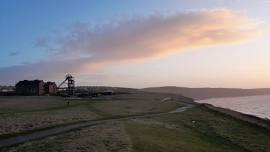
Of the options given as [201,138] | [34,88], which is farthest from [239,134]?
[34,88]

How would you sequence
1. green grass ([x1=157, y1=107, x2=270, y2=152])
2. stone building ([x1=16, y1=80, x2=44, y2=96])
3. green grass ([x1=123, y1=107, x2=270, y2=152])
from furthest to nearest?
1. stone building ([x1=16, y1=80, x2=44, y2=96])
2. green grass ([x1=157, y1=107, x2=270, y2=152])
3. green grass ([x1=123, y1=107, x2=270, y2=152])

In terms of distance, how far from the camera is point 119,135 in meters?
31.0

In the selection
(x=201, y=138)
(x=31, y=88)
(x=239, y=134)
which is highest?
(x=31, y=88)

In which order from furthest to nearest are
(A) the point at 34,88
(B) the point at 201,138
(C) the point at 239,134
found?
(A) the point at 34,88
(C) the point at 239,134
(B) the point at 201,138

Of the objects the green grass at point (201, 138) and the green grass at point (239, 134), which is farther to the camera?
the green grass at point (239, 134)

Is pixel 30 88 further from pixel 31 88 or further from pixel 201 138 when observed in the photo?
pixel 201 138

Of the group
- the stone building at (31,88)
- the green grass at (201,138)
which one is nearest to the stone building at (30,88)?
the stone building at (31,88)

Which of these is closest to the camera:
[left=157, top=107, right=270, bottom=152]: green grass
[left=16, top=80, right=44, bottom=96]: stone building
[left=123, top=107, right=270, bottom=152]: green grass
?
[left=123, top=107, right=270, bottom=152]: green grass

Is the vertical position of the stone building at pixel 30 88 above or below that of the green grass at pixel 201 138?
above

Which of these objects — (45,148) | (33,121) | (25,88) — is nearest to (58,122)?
(33,121)

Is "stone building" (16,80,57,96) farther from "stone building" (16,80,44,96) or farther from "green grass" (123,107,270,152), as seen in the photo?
"green grass" (123,107,270,152)

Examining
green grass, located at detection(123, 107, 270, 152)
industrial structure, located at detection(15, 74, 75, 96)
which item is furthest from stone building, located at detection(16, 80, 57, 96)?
green grass, located at detection(123, 107, 270, 152)

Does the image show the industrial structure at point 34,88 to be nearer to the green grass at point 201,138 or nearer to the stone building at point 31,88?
the stone building at point 31,88

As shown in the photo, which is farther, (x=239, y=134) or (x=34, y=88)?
(x=34, y=88)
